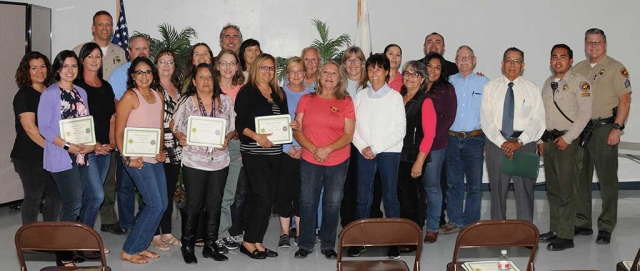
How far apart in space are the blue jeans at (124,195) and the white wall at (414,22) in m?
2.66

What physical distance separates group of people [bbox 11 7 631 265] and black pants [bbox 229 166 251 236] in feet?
0.04

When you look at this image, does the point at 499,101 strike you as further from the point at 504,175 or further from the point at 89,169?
Result: the point at 89,169

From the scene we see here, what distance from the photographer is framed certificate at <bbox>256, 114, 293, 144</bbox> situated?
16.6ft

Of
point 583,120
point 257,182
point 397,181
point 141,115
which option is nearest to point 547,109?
point 583,120

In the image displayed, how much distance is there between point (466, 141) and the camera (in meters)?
6.00

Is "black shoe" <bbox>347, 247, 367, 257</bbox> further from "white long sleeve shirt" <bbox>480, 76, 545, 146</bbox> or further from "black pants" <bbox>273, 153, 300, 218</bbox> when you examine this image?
"white long sleeve shirt" <bbox>480, 76, 545, 146</bbox>

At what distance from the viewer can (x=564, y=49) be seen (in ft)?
18.6

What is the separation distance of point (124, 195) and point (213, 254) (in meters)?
1.23

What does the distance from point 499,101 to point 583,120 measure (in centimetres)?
71

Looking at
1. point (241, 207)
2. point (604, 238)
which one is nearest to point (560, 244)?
point (604, 238)

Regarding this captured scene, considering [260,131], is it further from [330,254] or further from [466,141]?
[466,141]

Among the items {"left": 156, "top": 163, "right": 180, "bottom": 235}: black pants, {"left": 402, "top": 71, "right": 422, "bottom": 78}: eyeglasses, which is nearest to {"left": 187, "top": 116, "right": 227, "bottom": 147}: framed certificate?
{"left": 156, "top": 163, "right": 180, "bottom": 235}: black pants

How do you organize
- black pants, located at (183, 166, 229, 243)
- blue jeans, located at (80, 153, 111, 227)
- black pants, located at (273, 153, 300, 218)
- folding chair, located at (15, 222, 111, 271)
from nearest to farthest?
folding chair, located at (15, 222, 111, 271), black pants, located at (183, 166, 229, 243), blue jeans, located at (80, 153, 111, 227), black pants, located at (273, 153, 300, 218)

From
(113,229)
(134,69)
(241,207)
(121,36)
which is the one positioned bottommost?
(113,229)
